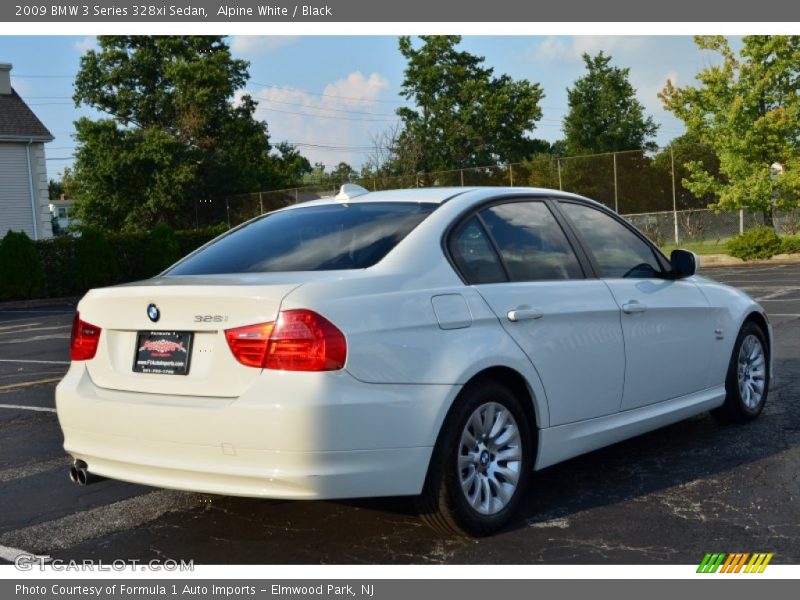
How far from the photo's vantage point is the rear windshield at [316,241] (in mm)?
4469

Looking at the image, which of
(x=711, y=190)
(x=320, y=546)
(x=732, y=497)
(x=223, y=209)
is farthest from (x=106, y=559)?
(x=223, y=209)

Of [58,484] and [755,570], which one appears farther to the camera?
[58,484]

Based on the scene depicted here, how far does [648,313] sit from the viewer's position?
5.50 meters

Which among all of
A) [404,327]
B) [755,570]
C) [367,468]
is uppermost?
[404,327]

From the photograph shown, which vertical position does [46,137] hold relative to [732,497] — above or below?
above

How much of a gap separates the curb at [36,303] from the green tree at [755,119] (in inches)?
773

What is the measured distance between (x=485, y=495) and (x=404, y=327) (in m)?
0.94

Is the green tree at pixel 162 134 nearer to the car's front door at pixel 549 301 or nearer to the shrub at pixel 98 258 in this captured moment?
the shrub at pixel 98 258

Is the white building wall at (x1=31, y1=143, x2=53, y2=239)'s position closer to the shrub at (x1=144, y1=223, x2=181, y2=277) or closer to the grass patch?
the shrub at (x1=144, y1=223, x2=181, y2=277)

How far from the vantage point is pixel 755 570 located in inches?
154

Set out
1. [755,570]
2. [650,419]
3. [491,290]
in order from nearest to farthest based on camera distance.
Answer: [755,570]
[491,290]
[650,419]

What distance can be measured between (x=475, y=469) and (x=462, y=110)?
58.7 m

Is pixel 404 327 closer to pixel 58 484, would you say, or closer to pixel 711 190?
pixel 58 484

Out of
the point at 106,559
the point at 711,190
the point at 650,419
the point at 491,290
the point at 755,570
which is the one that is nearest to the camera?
the point at 755,570
